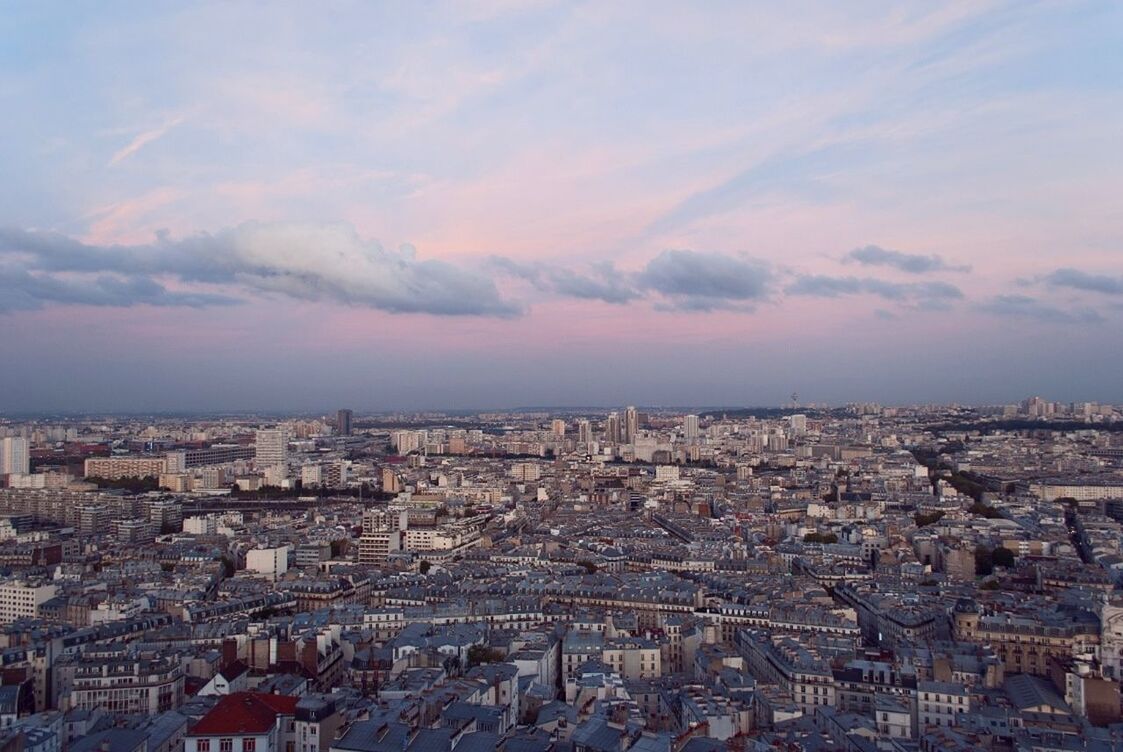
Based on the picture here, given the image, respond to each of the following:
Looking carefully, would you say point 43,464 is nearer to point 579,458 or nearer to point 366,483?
point 366,483

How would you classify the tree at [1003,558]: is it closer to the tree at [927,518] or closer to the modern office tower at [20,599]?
the tree at [927,518]

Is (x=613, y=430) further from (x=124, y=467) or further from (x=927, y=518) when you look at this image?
(x=927, y=518)

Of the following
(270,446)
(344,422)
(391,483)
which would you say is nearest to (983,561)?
(391,483)

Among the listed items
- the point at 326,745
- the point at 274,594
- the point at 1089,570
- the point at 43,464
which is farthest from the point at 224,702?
the point at 43,464

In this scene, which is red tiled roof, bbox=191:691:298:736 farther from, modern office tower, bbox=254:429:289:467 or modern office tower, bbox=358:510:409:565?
modern office tower, bbox=254:429:289:467

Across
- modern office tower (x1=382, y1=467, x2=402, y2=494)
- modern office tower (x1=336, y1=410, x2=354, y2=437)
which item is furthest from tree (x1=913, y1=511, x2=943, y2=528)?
modern office tower (x1=336, y1=410, x2=354, y2=437)

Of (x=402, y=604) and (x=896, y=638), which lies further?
(x=402, y=604)
